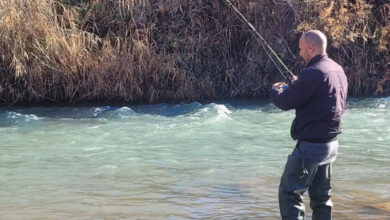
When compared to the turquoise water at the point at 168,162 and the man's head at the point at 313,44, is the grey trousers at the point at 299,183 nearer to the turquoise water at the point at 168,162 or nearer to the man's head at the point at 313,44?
the man's head at the point at 313,44

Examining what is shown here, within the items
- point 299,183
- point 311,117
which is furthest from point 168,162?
point 311,117

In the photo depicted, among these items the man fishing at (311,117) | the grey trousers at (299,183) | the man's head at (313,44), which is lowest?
the grey trousers at (299,183)

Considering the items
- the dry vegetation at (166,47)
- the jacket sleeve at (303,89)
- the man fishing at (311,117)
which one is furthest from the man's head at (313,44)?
the dry vegetation at (166,47)

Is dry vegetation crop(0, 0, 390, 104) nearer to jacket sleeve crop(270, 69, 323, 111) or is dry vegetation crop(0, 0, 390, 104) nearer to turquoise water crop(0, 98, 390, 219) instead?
turquoise water crop(0, 98, 390, 219)

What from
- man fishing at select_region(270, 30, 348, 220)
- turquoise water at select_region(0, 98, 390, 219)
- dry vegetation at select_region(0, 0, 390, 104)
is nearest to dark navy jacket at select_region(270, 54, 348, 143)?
man fishing at select_region(270, 30, 348, 220)

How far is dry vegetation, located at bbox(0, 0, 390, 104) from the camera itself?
33.9 feet

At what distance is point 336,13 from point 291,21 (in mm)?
909

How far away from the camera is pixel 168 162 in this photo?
7.03 m

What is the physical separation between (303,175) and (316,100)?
0.52 m

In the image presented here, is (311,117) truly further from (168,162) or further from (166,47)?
(166,47)

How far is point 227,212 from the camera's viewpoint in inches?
203

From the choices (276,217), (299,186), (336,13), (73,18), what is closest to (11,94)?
(73,18)

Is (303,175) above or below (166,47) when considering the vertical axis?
below

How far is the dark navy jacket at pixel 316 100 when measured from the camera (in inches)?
148
